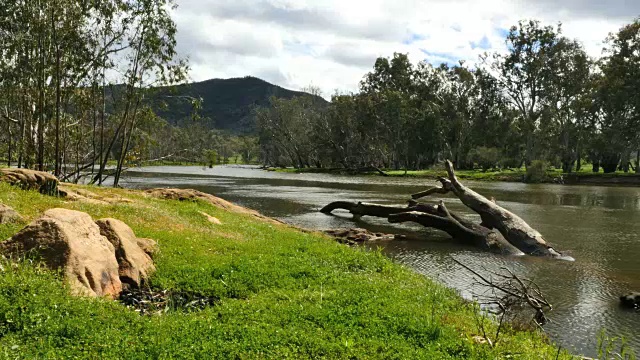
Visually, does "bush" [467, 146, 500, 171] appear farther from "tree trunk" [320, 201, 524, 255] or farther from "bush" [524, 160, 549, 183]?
"tree trunk" [320, 201, 524, 255]

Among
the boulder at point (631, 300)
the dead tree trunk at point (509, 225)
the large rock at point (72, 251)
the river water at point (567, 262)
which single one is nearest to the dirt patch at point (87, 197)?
the large rock at point (72, 251)

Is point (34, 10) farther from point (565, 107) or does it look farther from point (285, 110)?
point (285, 110)

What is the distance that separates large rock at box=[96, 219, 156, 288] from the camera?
419 inches

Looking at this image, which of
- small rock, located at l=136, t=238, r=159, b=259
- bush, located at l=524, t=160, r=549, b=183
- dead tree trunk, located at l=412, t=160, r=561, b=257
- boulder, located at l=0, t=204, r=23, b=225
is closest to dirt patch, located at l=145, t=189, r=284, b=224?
dead tree trunk, located at l=412, t=160, r=561, b=257

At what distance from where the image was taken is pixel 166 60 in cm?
3512

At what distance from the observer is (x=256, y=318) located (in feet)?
28.9

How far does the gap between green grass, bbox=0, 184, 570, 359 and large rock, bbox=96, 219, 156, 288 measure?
0.35m

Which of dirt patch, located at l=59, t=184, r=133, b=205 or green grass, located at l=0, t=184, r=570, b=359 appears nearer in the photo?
green grass, located at l=0, t=184, r=570, b=359

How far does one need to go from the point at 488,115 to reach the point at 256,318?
100.0 m

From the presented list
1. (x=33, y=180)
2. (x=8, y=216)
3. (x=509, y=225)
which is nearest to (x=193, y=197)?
(x=33, y=180)

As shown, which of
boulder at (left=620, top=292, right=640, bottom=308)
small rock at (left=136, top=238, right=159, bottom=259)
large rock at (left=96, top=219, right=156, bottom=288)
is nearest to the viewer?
large rock at (left=96, top=219, right=156, bottom=288)

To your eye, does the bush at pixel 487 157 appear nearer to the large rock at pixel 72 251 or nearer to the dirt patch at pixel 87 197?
the dirt patch at pixel 87 197

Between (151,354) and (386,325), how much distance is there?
4.04m

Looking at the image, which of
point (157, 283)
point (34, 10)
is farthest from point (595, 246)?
point (34, 10)
